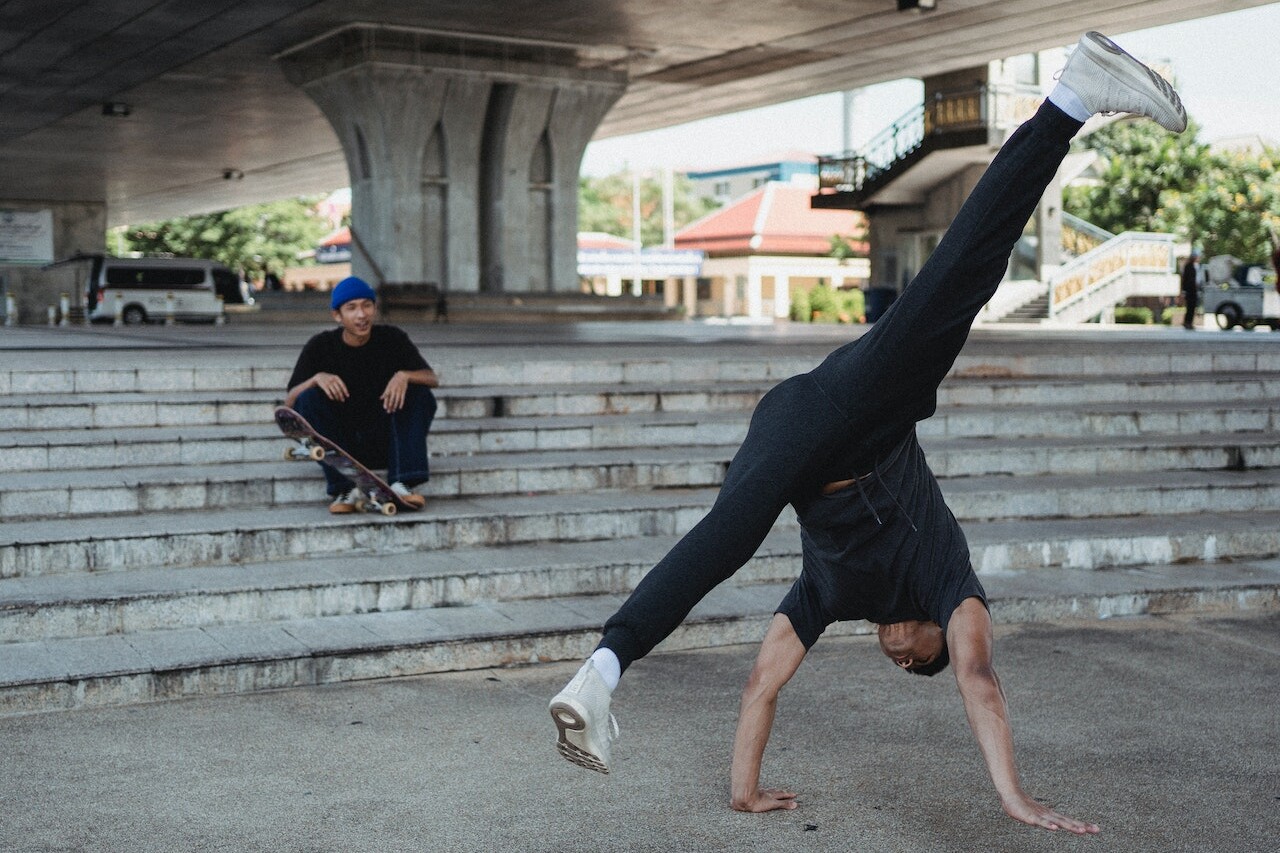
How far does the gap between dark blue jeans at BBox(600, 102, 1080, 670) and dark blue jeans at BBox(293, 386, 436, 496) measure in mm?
4158

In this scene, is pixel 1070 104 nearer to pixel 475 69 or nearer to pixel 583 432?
pixel 583 432

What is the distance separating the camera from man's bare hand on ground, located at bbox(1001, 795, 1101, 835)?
358 centimetres

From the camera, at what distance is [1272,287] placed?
32.8 metres

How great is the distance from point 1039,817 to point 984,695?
1.11ft

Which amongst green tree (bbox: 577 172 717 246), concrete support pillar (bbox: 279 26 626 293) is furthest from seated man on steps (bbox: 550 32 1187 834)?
green tree (bbox: 577 172 717 246)

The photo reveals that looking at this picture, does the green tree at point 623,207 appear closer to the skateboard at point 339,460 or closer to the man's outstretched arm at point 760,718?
the skateboard at point 339,460

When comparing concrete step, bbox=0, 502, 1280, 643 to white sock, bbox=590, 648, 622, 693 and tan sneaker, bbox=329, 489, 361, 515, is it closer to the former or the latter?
tan sneaker, bbox=329, 489, 361, 515

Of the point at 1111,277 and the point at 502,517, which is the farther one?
the point at 1111,277

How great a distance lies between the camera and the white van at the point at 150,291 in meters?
36.5

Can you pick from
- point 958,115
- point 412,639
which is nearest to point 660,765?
point 412,639

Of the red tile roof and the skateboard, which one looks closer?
the skateboard

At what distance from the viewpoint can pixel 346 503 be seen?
24.3 ft

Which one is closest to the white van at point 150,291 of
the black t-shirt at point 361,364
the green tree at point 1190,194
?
the black t-shirt at point 361,364

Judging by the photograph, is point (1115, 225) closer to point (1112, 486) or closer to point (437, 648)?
point (1112, 486)
